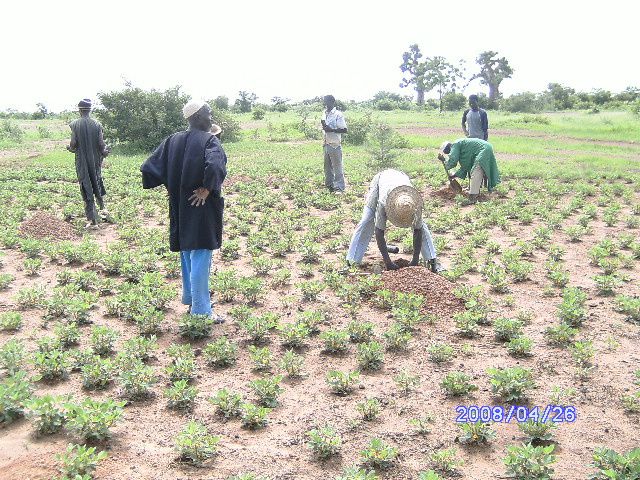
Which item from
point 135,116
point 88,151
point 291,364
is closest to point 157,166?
point 291,364

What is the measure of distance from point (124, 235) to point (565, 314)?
6.46 metres

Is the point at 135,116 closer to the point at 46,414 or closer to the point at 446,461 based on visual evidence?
the point at 46,414

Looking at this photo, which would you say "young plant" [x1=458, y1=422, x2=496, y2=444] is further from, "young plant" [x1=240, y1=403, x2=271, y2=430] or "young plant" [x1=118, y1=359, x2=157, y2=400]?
"young plant" [x1=118, y1=359, x2=157, y2=400]

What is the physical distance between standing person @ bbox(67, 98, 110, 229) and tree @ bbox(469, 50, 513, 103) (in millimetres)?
59463

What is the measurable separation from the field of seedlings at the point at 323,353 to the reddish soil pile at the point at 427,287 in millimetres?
22

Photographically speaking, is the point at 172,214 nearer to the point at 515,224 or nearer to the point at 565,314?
the point at 565,314

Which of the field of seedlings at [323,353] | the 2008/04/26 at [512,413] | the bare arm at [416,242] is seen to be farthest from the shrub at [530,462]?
the bare arm at [416,242]

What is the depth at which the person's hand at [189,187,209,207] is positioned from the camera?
574 centimetres

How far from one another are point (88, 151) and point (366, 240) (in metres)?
5.09

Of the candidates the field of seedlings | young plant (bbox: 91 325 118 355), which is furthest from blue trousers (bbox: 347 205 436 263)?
young plant (bbox: 91 325 118 355)

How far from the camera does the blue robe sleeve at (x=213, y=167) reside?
562 cm

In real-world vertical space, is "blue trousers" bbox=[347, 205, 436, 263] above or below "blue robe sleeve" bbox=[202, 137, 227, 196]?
below

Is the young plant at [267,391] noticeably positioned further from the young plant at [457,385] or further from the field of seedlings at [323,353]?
the young plant at [457,385]

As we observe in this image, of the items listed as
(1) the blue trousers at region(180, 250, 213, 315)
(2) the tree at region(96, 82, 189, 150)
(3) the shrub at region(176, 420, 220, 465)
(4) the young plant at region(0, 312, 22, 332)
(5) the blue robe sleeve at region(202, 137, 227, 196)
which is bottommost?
(3) the shrub at region(176, 420, 220, 465)
